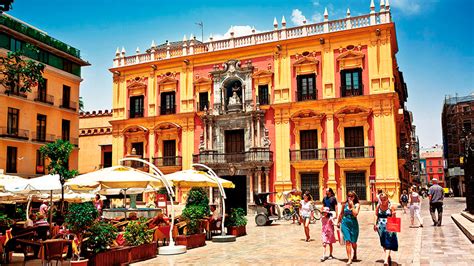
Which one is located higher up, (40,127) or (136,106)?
(136,106)

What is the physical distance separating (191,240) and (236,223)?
3.11 metres

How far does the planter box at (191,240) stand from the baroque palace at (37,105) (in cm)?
1852

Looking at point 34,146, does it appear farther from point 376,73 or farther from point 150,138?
point 376,73

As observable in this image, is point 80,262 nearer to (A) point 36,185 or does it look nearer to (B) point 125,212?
(A) point 36,185

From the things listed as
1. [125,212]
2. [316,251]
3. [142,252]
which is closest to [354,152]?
[125,212]

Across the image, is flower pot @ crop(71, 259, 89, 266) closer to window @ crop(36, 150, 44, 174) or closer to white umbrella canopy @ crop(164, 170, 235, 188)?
white umbrella canopy @ crop(164, 170, 235, 188)

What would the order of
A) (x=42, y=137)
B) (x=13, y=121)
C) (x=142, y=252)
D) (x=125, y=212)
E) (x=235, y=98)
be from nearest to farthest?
(x=142, y=252) < (x=125, y=212) < (x=13, y=121) < (x=235, y=98) < (x=42, y=137)

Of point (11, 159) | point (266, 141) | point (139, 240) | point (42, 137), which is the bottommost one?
point (139, 240)

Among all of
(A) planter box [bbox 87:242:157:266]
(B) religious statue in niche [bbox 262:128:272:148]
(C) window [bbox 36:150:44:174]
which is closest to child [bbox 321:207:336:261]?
(A) planter box [bbox 87:242:157:266]

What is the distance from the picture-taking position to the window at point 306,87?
29002mm

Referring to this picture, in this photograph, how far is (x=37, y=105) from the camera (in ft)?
102

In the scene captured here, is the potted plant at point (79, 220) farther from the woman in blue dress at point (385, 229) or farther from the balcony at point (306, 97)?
the balcony at point (306, 97)

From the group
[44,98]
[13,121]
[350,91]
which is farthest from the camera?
[44,98]

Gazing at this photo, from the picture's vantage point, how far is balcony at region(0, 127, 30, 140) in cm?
2841
